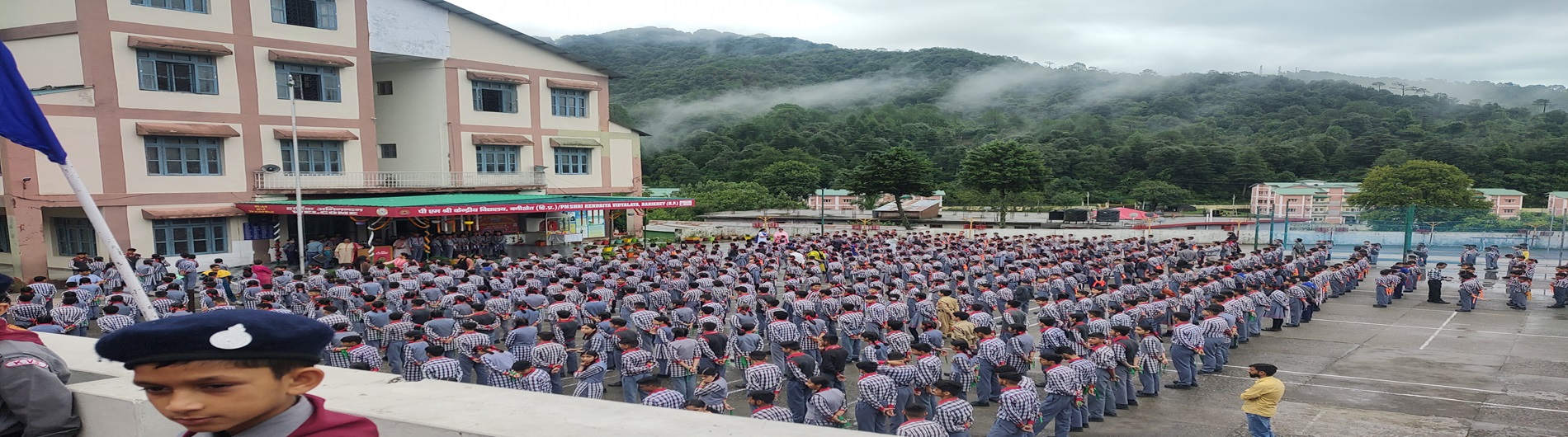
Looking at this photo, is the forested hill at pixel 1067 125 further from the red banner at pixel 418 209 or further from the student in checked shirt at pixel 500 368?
the student in checked shirt at pixel 500 368

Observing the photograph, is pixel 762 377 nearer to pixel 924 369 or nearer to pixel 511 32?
pixel 924 369

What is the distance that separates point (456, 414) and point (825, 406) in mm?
5564

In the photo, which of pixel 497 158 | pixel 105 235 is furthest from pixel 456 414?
pixel 497 158

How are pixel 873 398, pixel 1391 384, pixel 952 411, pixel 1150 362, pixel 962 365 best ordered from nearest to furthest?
1. pixel 952 411
2. pixel 873 398
3. pixel 962 365
4. pixel 1150 362
5. pixel 1391 384

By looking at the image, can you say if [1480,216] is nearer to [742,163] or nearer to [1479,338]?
[1479,338]

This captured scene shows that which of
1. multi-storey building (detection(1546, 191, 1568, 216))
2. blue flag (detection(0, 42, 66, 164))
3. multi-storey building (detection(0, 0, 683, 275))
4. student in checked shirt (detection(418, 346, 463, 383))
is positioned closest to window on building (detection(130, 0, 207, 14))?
multi-storey building (detection(0, 0, 683, 275))

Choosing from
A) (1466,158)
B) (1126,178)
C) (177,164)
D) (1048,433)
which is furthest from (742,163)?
(1048,433)

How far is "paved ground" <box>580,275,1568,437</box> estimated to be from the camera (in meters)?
10.8

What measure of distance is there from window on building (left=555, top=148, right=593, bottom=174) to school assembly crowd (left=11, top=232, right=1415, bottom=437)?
13.8 metres

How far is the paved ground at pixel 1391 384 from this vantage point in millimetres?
10812

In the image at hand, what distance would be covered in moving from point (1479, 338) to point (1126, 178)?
6877cm

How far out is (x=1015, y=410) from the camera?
8.81 m

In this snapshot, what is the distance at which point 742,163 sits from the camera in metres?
85.2

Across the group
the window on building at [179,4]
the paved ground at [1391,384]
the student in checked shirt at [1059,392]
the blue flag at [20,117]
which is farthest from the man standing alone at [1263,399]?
the window on building at [179,4]
